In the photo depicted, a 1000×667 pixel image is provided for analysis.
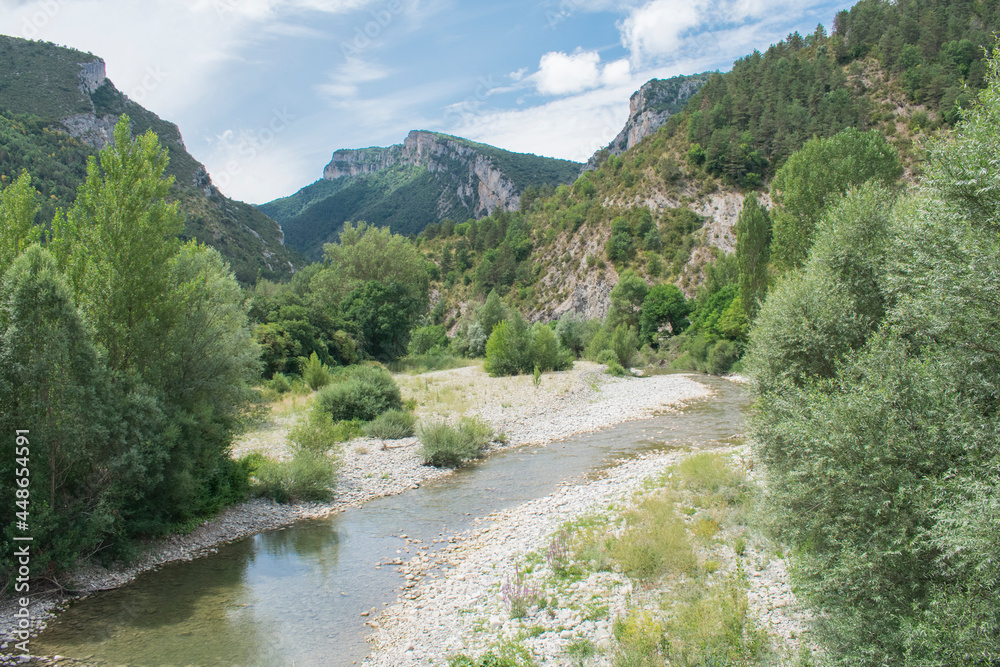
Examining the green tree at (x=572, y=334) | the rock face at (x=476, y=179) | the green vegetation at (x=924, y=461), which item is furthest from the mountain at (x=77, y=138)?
the rock face at (x=476, y=179)

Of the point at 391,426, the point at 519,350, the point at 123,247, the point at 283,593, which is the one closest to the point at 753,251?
the point at 519,350

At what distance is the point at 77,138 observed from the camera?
73.1 meters

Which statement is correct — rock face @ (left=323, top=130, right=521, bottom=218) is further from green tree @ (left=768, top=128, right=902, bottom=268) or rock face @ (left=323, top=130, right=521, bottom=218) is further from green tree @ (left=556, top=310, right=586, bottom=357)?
green tree @ (left=768, top=128, right=902, bottom=268)

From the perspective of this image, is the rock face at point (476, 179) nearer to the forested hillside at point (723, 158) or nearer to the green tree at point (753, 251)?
the forested hillside at point (723, 158)

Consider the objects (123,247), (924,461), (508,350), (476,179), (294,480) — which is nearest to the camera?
(924,461)

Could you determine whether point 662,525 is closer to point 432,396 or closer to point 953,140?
point 953,140

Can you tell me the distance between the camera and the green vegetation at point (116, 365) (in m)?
9.65

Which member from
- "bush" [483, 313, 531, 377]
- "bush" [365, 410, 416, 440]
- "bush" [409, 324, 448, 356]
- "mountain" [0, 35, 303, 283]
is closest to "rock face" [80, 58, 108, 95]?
"mountain" [0, 35, 303, 283]

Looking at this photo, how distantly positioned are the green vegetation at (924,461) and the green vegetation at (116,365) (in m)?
12.0

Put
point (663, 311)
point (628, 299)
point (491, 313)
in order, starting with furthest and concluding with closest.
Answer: point (628, 299), point (663, 311), point (491, 313)

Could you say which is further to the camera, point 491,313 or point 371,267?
point 371,267

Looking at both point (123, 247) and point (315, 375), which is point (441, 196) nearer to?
point (315, 375)

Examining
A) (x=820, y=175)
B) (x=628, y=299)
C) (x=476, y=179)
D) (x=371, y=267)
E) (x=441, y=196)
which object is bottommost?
(x=628, y=299)

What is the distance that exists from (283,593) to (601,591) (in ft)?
19.7
